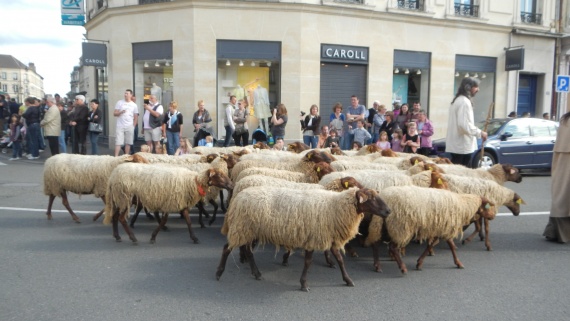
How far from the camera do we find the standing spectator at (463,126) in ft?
24.1

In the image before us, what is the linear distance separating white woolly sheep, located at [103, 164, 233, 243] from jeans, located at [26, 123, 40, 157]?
426 inches

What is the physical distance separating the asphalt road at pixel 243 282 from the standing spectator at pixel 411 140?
14.7ft

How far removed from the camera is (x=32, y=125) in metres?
15.1

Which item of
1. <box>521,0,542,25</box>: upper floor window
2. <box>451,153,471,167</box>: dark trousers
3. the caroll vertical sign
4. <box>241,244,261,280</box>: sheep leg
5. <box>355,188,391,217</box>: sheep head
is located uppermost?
<box>521,0,542,25</box>: upper floor window

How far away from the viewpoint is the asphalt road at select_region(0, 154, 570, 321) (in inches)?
163

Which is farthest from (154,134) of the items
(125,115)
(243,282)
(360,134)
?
(243,282)

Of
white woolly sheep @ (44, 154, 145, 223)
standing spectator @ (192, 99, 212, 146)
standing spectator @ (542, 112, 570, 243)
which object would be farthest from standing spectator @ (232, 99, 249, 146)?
standing spectator @ (542, 112, 570, 243)

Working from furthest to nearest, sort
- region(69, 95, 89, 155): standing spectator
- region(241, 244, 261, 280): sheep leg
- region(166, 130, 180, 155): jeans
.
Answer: region(69, 95, 89, 155): standing spectator < region(166, 130, 180, 155): jeans < region(241, 244, 261, 280): sheep leg

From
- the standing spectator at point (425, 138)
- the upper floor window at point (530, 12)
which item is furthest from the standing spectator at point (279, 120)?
the upper floor window at point (530, 12)

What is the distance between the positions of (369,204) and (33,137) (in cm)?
1442

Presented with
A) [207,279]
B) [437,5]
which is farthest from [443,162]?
[437,5]

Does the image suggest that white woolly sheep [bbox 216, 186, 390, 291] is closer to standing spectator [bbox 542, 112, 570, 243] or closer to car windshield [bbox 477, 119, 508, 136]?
standing spectator [bbox 542, 112, 570, 243]

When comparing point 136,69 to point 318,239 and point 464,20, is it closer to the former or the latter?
point 464,20

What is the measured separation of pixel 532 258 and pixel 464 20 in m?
15.5
